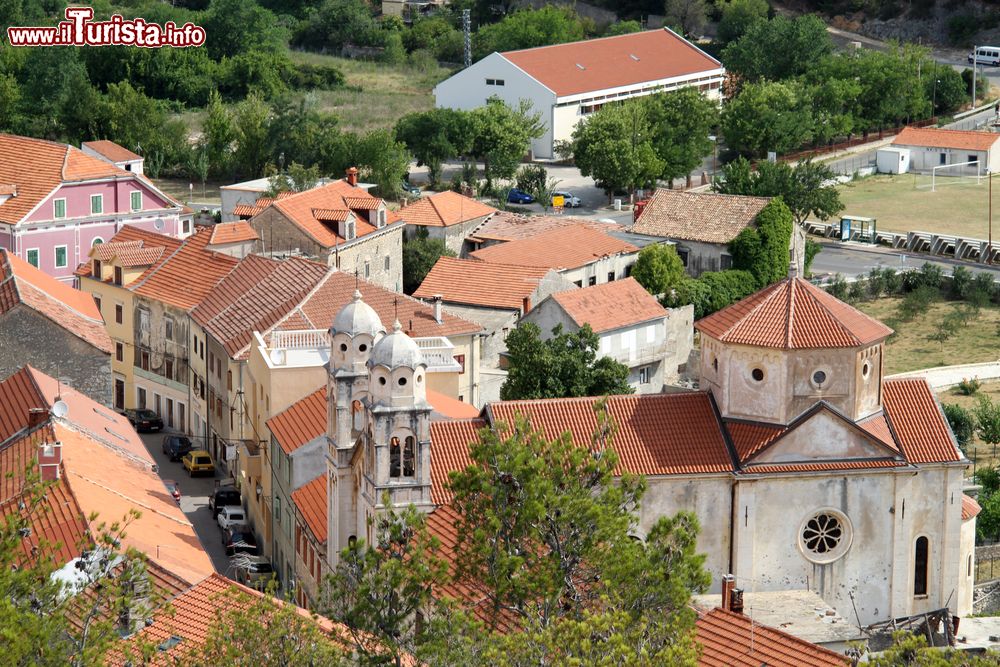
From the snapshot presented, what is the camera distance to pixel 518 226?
99.1m

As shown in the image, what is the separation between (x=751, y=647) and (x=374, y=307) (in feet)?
102

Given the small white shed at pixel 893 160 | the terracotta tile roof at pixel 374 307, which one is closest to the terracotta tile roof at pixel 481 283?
the terracotta tile roof at pixel 374 307

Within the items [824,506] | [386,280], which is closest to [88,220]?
[386,280]

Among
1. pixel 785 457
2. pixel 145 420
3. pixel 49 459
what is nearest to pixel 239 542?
pixel 49 459

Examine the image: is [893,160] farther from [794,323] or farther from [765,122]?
[794,323]

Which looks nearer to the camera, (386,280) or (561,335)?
(561,335)

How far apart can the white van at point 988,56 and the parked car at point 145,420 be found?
105730 mm

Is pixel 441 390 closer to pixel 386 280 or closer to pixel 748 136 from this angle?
pixel 386 280

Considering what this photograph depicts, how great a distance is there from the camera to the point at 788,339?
54.1m

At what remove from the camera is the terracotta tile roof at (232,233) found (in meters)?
84.2

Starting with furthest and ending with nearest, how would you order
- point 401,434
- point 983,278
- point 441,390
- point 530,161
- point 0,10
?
point 0,10 → point 530,161 → point 983,278 → point 441,390 → point 401,434

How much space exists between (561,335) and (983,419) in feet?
53.0

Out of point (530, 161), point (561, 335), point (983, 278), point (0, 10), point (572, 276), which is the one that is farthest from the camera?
point (0, 10)

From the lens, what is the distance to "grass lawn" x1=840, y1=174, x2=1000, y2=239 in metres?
116
